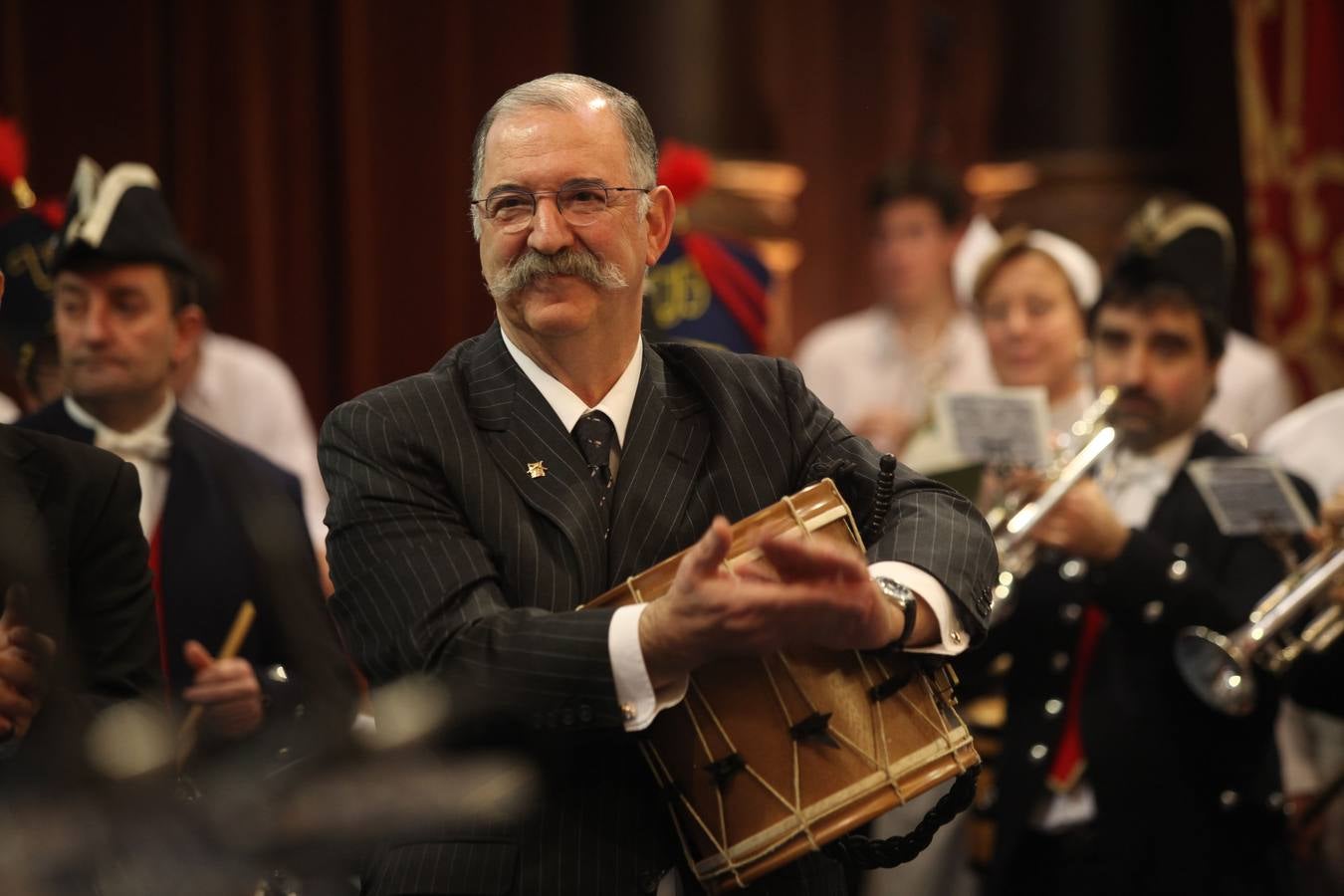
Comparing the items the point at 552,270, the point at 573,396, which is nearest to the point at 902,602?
the point at 573,396

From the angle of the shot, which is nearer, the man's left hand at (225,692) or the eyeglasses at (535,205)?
the eyeglasses at (535,205)

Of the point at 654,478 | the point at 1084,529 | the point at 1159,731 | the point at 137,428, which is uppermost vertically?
the point at 654,478

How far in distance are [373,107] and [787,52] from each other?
2282 millimetres

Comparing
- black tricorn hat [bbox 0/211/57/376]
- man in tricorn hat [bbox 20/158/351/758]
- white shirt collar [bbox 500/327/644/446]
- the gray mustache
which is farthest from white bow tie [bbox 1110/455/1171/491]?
black tricorn hat [bbox 0/211/57/376]

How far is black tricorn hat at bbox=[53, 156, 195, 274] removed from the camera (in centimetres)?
354

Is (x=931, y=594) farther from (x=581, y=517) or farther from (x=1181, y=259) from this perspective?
(x=1181, y=259)

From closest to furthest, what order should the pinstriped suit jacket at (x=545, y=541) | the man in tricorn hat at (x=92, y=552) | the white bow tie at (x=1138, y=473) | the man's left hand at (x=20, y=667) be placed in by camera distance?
1. the man's left hand at (x=20, y=667)
2. the pinstriped suit jacket at (x=545, y=541)
3. the man in tricorn hat at (x=92, y=552)
4. the white bow tie at (x=1138, y=473)

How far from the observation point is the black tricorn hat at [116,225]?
3543 millimetres

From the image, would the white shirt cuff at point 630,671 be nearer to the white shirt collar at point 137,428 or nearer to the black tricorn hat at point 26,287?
the white shirt collar at point 137,428

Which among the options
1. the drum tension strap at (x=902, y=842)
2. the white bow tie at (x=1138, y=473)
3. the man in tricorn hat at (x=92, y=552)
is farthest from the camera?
the white bow tie at (x=1138, y=473)

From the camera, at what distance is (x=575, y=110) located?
2.30 metres

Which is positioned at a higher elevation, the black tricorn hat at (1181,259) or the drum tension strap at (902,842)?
the black tricorn hat at (1181,259)

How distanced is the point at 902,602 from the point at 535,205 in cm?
71

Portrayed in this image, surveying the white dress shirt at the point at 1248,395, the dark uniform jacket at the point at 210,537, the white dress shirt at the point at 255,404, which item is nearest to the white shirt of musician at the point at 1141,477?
the white dress shirt at the point at 1248,395
